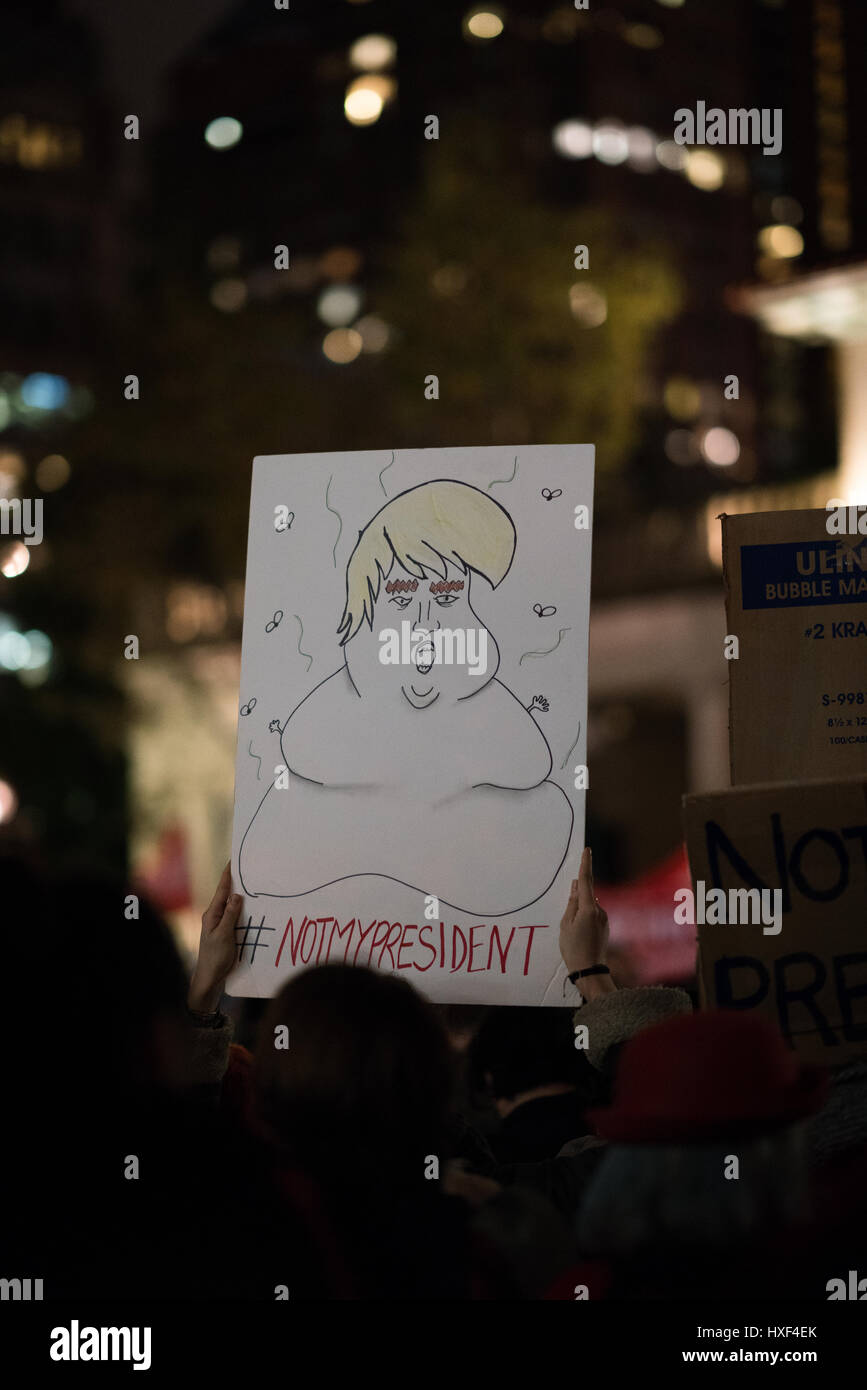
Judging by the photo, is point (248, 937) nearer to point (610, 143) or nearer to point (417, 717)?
point (417, 717)

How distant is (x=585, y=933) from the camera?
2928 millimetres

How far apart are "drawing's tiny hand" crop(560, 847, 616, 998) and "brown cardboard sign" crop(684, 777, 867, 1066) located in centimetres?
30

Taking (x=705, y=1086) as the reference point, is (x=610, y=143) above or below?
above

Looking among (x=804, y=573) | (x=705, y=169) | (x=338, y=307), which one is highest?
(x=705, y=169)

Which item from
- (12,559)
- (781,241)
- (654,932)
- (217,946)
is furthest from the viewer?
(654,932)

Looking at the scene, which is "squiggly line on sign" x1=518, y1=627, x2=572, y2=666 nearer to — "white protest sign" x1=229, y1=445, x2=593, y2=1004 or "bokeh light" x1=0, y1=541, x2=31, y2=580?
"white protest sign" x1=229, y1=445, x2=593, y2=1004

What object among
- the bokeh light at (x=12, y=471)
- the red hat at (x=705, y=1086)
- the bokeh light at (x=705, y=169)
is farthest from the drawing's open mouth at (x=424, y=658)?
the bokeh light at (x=705, y=169)

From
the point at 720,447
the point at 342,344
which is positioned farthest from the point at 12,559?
the point at 720,447

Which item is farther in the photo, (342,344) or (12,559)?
(342,344)

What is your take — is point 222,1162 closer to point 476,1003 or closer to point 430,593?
point 476,1003

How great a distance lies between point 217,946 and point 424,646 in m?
0.76

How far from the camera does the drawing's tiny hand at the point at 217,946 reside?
116 inches

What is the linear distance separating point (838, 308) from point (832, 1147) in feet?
25.9
